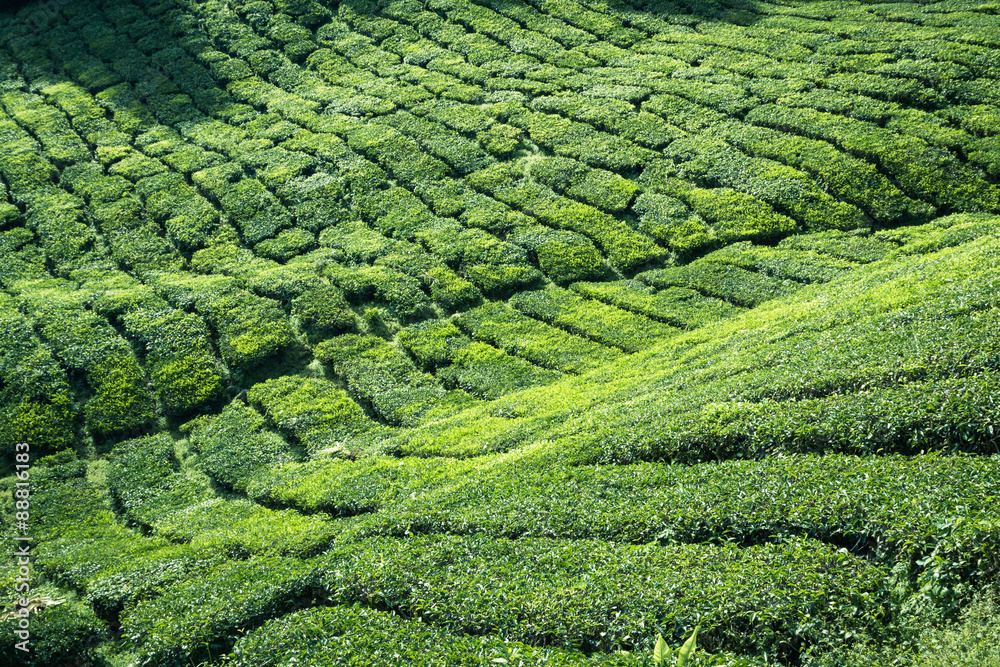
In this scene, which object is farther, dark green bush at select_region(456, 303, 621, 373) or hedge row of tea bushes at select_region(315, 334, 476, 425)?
dark green bush at select_region(456, 303, 621, 373)

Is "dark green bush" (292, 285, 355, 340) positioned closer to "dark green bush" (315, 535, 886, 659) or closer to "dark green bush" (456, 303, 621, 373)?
"dark green bush" (456, 303, 621, 373)

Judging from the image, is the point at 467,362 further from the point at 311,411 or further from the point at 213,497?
the point at 213,497

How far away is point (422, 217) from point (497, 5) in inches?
885

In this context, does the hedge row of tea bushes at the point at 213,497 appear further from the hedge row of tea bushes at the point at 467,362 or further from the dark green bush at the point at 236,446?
the hedge row of tea bushes at the point at 467,362

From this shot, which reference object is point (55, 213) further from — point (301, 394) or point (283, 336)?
point (301, 394)

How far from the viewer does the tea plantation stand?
511 inches

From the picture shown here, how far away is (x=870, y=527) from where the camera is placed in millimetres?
12250

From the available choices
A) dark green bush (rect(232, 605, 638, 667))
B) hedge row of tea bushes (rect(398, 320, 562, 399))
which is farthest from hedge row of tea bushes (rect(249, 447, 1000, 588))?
hedge row of tea bushes (rect(398, 320, 562, 399))

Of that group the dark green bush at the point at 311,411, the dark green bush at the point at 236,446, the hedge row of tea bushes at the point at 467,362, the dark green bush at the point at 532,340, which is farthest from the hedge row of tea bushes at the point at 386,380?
the dark green bush at the point at 236,446

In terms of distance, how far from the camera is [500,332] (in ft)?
92.1

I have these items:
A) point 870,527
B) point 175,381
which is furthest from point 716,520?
point 175,381

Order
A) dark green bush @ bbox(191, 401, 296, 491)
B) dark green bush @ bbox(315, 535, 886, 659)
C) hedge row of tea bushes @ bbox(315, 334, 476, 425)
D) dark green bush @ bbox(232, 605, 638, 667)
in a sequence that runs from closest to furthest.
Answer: dark green bush @ bbox(315, 535, 886, 659) → dark green bush @ bbox(232, 605, 638, 667) → dark green bush @ bbox(191, 401, 296, 491) → hedge row of tea bushes @ bbox(315, 334, 476, 425)

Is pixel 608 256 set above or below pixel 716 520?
above

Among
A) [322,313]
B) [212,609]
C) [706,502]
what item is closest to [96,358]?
[322,313]
